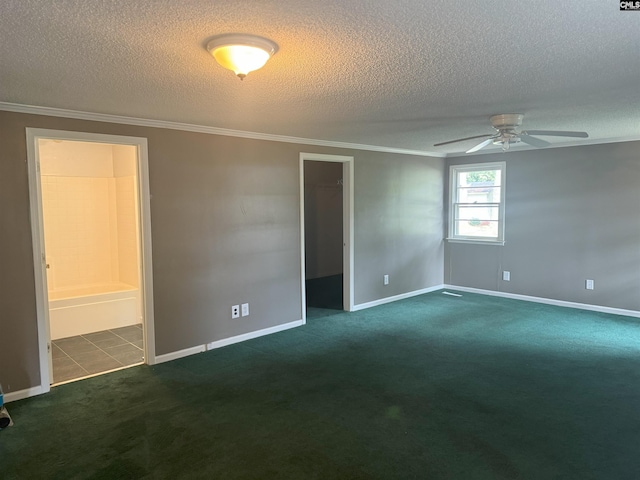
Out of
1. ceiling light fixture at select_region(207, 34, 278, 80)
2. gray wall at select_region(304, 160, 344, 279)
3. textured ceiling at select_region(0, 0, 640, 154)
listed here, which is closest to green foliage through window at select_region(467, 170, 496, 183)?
gray wall at select_region(304, 160, 344, 279)

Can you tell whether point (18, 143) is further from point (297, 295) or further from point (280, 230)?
point (297, 295)

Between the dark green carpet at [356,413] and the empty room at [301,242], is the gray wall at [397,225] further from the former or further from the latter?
the dark green carpet at [356,413]

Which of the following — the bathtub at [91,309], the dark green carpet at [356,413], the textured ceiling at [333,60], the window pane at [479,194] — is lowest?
the dark green carpet at [356,413]

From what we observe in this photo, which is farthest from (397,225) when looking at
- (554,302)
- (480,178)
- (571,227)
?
(554,302)

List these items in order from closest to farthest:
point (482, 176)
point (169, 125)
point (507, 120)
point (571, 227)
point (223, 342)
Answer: point (507, 120) → point (169, 125) → point (223, 342) → point (571, 227) → point (482, 176)

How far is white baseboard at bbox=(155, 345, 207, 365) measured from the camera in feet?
13.6

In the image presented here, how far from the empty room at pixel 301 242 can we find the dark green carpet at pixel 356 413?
0.07 ft

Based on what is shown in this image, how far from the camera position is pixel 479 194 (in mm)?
6965

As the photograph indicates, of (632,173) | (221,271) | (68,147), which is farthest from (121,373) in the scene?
(632,173)

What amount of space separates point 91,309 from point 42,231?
1965 mm

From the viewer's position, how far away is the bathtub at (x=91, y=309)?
16.2 feet

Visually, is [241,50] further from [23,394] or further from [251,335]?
[251,335]

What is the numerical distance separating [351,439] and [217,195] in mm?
2757

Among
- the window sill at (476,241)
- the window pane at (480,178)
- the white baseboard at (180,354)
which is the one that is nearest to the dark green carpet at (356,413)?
the white baseboard at (180,354)
